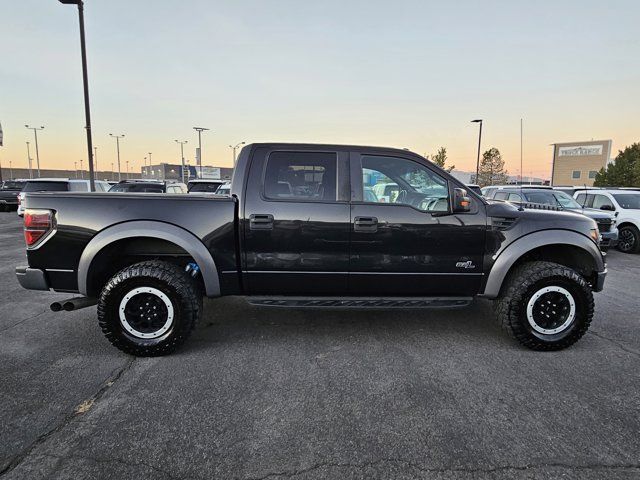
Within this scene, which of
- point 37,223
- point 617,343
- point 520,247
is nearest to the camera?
point 37,223

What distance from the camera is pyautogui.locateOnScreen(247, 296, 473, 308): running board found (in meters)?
3.66

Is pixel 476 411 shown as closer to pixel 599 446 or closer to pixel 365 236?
pixel 599 446

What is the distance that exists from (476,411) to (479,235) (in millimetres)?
1632

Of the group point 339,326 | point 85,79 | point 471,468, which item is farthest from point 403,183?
point 85,79

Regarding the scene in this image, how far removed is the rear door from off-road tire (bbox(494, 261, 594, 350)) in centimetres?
165

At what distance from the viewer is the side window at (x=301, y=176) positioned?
364cm

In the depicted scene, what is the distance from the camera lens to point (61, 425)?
8.34 feet

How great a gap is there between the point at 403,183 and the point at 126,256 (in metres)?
2.90

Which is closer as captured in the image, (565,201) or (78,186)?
(565,201)

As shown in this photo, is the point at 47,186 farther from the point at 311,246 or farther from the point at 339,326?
the point at 311,246

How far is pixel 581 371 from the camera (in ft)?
11.0

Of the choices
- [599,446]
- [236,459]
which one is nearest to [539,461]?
[599,446]

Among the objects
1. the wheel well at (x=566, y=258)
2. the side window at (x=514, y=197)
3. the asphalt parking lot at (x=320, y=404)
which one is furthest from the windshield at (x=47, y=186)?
the side window at (x=514, y=197)

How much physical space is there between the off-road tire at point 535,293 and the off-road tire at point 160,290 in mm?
3048
